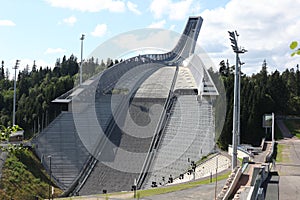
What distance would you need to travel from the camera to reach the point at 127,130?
27.9 m

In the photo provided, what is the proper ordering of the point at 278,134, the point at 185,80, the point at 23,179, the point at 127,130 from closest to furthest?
the point at 23,179 < the point at 127,130 < the point at 278,134 < the point at 185,80

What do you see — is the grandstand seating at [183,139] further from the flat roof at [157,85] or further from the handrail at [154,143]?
the flat roof at [157,85]

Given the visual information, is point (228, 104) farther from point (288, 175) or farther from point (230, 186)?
point (230, 186)

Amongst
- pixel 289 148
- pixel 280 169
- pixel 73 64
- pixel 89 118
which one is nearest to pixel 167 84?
pixel 89 118

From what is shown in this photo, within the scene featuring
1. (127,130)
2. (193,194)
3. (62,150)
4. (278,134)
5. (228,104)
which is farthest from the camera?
(278,134)

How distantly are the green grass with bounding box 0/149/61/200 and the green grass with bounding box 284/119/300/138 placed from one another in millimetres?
19921

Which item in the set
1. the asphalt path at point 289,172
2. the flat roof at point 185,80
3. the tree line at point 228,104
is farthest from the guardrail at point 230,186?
the flat roof at point 185,80

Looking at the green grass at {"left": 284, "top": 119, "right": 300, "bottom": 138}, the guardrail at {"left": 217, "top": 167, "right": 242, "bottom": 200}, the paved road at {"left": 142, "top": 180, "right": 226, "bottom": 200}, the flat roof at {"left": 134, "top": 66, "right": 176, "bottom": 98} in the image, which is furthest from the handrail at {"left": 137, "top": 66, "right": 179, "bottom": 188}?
the green grass at {"left": 284, "top": 119, "right": 300, "bottom": 138}

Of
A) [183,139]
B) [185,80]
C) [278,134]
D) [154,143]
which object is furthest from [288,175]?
[185,80]

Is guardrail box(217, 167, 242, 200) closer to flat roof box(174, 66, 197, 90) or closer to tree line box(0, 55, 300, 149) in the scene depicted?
tree line box(0, 55, 300, 149)

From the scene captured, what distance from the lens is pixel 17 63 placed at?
97.8 ft

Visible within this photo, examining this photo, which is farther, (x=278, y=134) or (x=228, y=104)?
(x=278, y=134)

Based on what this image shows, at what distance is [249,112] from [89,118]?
11.4 m

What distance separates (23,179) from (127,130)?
9410mm
